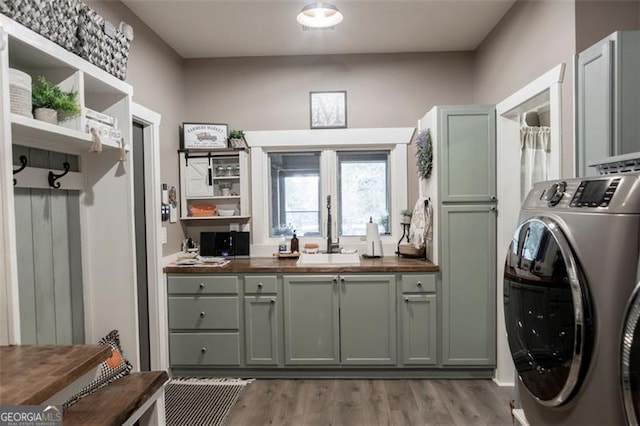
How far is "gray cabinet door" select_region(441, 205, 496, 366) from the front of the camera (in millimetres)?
2912

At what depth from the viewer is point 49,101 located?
1.49m

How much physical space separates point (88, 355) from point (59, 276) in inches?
33.0

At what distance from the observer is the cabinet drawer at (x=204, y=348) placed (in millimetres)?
3043

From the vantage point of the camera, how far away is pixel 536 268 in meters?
1.34

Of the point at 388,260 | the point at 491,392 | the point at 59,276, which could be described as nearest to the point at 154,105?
the point at 59,276

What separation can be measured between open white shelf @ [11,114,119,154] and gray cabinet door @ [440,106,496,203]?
222 cm

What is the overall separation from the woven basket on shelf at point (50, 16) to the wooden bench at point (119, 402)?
4.91ft

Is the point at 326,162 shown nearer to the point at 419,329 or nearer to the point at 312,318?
the point at 312,318

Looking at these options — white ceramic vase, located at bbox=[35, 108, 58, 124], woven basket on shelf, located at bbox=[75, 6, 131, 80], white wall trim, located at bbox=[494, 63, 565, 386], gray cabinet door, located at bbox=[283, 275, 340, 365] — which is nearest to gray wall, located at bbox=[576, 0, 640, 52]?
white wall trim, located at bbox=[494, 63, 565, 386]

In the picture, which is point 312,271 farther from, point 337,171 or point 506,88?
point 506,88

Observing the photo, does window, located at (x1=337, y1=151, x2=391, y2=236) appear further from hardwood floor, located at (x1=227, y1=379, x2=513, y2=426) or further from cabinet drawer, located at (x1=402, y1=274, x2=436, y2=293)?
Answer: hardwood floor, located at (x1=227, y1=379, x2=513, y2=426)

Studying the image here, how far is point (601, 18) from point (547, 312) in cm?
153

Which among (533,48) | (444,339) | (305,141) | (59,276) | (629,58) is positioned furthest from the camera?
(305,141)


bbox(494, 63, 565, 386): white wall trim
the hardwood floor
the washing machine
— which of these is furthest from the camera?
bbox(494, 63, 565, 386): white wall trim
